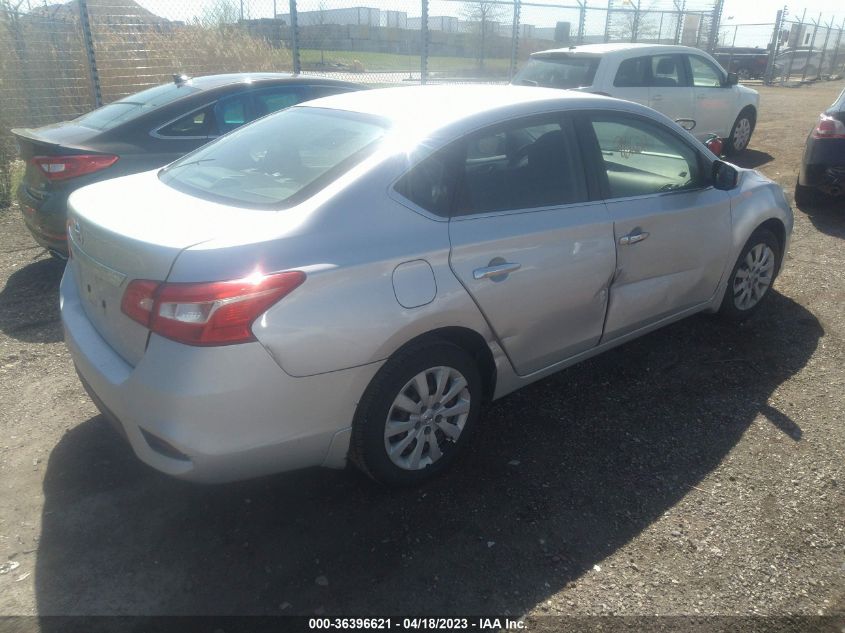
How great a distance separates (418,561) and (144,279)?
1481 millimetres

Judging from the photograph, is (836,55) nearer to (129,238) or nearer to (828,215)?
(828,215)

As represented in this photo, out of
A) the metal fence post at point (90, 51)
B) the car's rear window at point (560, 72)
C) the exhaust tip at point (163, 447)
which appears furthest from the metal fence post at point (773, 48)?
the exhaust tip at point (163, 447)

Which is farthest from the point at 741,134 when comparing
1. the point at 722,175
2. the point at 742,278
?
the point at 722,175

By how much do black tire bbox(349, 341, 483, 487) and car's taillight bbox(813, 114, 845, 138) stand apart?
6.09 m

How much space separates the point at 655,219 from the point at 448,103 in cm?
132

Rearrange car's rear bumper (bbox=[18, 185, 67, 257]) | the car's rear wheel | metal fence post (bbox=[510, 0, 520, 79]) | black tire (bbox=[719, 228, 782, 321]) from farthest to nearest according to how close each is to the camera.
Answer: metal fence post (bbox=[510, 0, 520, 79]) < the car's rear wheel < car's rear bumper (bbox=[18, 185, 67, 257]) < black tire (bbox=[719, 228, 782, 321])

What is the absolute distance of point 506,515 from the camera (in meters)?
2.94

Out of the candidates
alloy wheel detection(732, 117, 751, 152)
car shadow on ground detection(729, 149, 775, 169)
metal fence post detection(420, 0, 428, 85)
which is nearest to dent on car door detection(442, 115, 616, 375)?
car shadow on ground detection(729, 149, 775, 169)

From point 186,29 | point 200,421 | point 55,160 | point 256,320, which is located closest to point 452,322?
point 256,320

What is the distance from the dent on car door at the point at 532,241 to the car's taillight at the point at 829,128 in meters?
5.16

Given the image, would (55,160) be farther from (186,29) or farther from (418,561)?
(186,29)

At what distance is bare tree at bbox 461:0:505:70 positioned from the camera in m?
13.3

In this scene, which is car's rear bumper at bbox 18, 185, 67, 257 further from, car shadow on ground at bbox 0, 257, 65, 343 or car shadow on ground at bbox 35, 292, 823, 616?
car shadow on ground at bbox 35, 292, 823, 616

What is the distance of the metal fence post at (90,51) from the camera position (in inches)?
349
